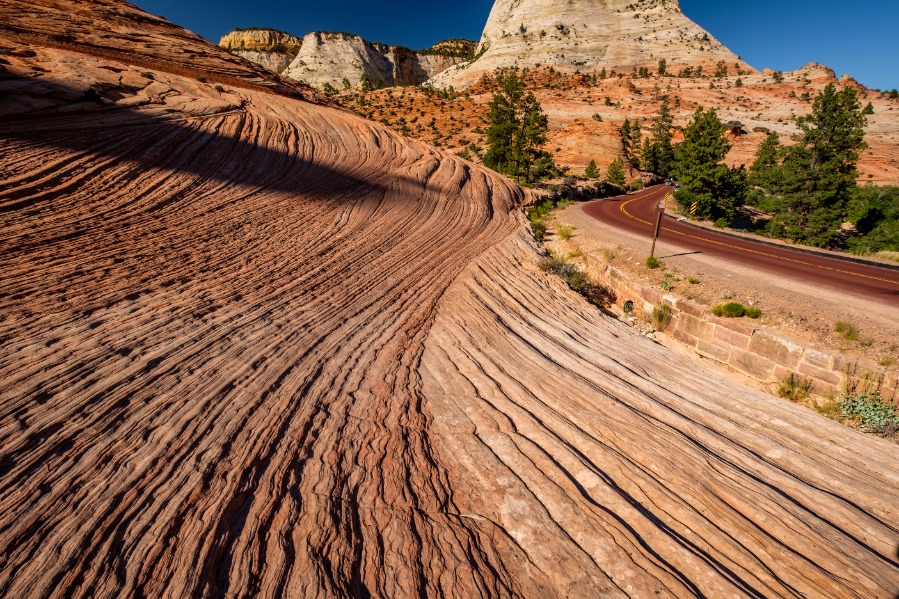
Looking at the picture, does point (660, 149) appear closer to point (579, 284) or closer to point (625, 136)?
point (625, 136)

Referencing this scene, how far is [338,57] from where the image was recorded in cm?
10188

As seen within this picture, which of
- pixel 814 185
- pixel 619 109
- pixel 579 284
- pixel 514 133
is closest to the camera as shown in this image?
pixel 579 284

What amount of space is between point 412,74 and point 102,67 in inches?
4954

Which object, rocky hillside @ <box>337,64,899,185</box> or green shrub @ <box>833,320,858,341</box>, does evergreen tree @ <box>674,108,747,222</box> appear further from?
rocky hillside @ <box>337,64,899,185</box>

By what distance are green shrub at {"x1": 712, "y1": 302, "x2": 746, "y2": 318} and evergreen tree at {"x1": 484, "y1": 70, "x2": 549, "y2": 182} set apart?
26298mm

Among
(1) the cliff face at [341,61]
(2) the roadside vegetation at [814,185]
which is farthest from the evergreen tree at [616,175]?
(1) the cliff face at [341,61]

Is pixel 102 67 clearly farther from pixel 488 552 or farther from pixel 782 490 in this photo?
pixel 782 490

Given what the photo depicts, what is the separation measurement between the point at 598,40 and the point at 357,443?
12991 cm

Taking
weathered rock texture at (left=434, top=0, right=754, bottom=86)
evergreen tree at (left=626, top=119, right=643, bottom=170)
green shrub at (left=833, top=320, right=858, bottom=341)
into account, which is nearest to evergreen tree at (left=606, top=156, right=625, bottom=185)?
evergreen tree at (left=626, top=119, right=643, bottom=170)

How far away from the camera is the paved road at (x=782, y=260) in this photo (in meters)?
12.4

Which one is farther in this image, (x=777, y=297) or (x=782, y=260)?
(x=782, y=260)

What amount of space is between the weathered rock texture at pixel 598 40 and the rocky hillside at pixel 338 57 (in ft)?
68.9

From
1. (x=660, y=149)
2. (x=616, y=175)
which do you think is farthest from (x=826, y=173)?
(x=660, y=149)

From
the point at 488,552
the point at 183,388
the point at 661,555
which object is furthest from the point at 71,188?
Answer: the point at 661,555
